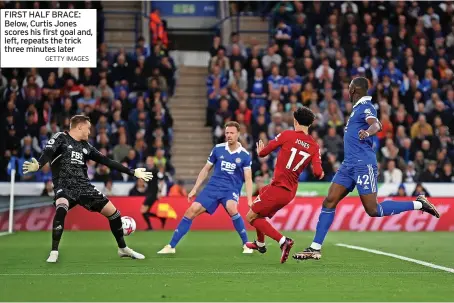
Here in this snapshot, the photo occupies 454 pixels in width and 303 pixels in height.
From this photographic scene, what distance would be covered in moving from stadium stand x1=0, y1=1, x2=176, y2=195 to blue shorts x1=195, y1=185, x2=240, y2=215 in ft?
31.5

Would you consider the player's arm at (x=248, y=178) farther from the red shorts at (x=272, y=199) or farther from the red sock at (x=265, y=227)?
the red shorts at (x=272, y=199)

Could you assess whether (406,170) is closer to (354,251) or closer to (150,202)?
(150,202)

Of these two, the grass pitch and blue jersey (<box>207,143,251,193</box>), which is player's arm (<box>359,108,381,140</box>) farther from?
blue jersey (<box>207,143,251,193</box>)

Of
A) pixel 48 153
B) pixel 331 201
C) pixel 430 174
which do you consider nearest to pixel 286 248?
pixel 331 201

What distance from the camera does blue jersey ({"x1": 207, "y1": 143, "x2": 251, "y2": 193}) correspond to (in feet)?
48.7

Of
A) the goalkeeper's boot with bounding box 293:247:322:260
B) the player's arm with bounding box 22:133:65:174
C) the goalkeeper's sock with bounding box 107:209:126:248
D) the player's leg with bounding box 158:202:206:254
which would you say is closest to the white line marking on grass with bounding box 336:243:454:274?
the goalkeeper's boot with bounding box 293:247:322:260

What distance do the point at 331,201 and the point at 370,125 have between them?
1.10m

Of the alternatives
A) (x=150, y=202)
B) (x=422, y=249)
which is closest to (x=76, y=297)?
(x=422, y=249)

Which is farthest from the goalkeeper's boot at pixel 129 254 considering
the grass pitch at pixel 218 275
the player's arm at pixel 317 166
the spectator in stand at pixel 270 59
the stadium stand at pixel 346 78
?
the spectator in stand at pixel 270 59

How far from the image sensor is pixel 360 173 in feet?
39.0

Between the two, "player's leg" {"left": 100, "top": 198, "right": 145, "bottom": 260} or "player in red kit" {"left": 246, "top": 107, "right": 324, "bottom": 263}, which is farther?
"player's leg" {"left": 100, "top": 198, "right": 145, "bottom": 260}

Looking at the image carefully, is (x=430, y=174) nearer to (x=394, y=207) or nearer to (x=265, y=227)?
(x=394, y=207)

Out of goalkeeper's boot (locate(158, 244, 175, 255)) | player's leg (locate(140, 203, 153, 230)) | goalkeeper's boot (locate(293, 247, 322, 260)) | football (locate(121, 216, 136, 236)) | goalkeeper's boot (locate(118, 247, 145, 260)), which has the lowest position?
player's leg (locate(140, 203, 153, 230))

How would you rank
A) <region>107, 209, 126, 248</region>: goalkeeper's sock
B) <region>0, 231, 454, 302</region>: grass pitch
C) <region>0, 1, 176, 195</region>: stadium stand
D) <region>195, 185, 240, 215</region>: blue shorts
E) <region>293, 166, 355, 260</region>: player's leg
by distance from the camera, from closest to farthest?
<region>0, 231, 454, 302</region>: grass pitch, <region>293, 166, 355, 260</region>: player's leg, <region>107, 209, 126, 248</region>: goalkeeper's sock, <region>195, 185, 240, 215</region>: blue shorts, <region>0, 1, 176, 195</region>: stadium stand
